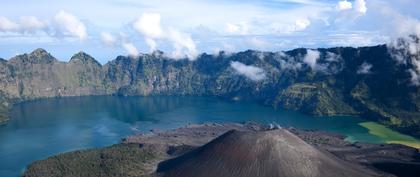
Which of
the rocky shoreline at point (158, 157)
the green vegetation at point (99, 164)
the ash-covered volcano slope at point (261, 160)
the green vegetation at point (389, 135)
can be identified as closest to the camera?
the ash-covered volcano slope at point (261, 160)

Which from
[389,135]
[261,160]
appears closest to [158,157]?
[261,160]

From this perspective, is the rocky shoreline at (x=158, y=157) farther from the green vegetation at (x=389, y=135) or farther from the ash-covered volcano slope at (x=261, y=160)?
the green vegetation at (x=389, y=135)

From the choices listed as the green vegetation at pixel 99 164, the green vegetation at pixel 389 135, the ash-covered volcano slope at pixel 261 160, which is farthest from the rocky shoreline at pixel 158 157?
the green vegetation at pixel 389 135

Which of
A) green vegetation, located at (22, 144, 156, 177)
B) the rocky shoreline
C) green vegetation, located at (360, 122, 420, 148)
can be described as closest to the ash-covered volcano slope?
the rocky shoreline

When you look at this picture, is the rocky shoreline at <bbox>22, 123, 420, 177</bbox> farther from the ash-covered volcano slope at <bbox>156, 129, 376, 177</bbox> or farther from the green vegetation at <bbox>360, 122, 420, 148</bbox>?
the green vegetation at <bbox>360, 122, 420, 148</bbox>

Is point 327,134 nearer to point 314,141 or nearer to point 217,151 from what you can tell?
point 314,141
